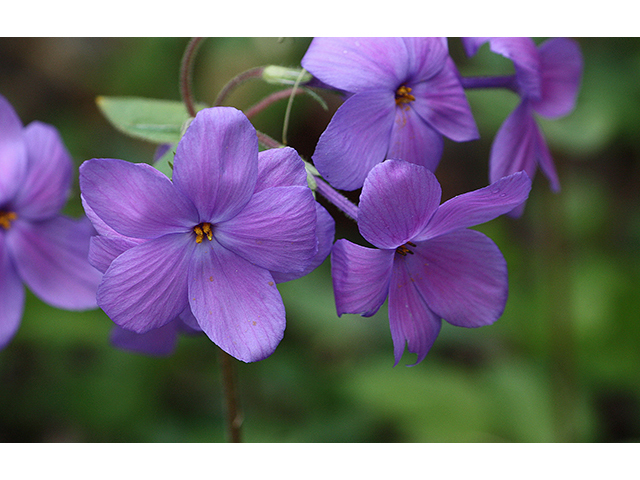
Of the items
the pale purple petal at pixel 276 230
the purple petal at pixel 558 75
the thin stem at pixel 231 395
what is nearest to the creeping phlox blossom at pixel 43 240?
the thin stem at pixel 231 395

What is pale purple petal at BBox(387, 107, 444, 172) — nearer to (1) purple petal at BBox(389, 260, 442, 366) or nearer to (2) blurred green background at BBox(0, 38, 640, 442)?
(1) purple petal at BBox(389, 260, 442, 366)

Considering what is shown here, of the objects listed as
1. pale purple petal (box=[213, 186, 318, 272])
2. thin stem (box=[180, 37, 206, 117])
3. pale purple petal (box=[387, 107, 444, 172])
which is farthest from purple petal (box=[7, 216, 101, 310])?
Result: pale purple petal (box=[387, 107, 444, 172])

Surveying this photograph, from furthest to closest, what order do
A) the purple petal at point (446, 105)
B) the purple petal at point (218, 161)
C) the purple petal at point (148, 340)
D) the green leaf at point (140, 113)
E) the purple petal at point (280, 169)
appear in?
the purple petal at point (148, 340), the green leaf at point (140, 113), the purple petal at point (446, 105), the purple petal at point (280, 169), the purple petal at point (218, 161)

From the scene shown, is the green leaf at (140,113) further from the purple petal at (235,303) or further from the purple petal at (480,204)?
the purple petal at (480,204)

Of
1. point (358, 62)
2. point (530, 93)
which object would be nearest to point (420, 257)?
point (358, 62)

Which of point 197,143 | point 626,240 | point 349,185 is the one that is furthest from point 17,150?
point 626,240
